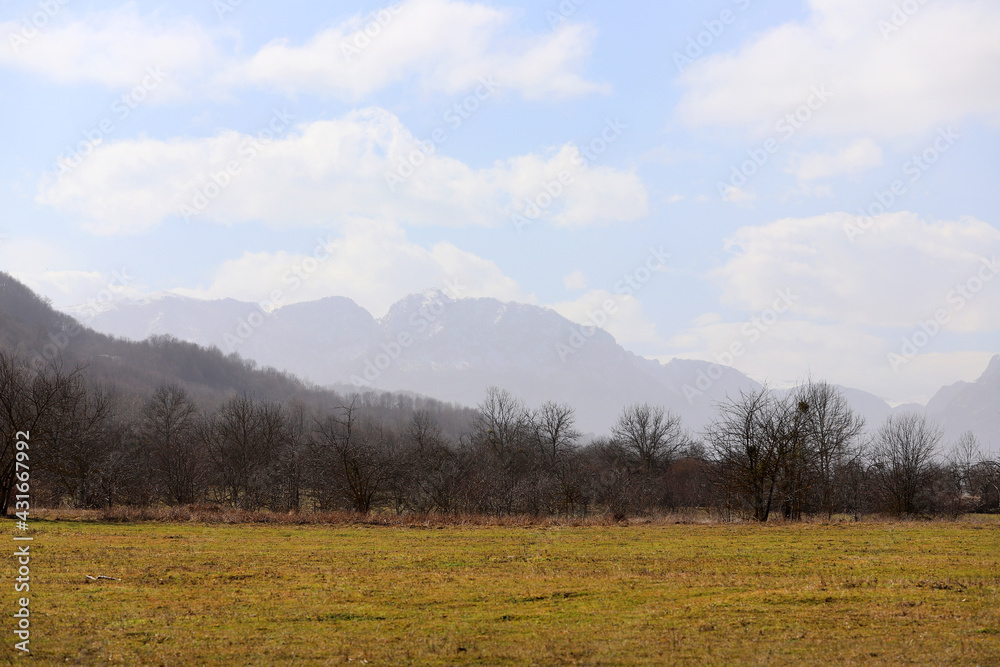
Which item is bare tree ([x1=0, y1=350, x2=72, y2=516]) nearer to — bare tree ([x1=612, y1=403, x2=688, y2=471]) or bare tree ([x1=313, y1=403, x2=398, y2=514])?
bare tree ([x1=313, y1=403, x2=398, y2=514])

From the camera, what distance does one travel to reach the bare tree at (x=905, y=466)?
173ft

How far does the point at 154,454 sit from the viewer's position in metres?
69.8

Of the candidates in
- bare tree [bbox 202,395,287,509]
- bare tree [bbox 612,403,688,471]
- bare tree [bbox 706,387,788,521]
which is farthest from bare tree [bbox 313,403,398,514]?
bare tree [bbox 612,403,688,471]

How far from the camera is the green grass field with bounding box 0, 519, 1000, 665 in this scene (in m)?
11.7

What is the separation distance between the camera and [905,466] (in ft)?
174

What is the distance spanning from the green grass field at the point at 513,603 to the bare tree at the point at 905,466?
27274mm

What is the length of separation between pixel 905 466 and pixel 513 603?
155ft

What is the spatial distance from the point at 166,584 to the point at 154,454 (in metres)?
57.3

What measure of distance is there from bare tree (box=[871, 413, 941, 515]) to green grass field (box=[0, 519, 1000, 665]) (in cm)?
2727

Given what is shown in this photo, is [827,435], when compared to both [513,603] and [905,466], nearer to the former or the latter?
[905,466]

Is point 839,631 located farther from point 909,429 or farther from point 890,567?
point 909,429

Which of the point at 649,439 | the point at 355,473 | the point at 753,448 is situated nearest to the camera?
the point at 753,448

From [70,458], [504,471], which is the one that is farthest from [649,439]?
[70,458]

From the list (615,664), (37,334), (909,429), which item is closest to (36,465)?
(615,664)
